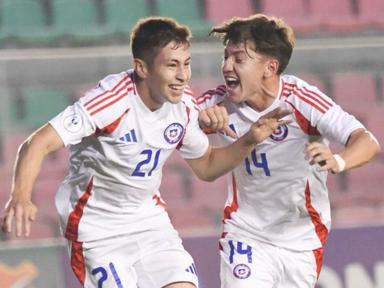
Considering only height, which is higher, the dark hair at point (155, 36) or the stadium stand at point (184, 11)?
the dark hair at point (155, 36)

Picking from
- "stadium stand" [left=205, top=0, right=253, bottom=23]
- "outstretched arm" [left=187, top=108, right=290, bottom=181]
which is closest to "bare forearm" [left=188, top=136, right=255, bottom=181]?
"outstretched arm" [left=187, top=108, right=290, bottom=181]

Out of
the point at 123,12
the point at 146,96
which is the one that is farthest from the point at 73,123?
the point at 123,12

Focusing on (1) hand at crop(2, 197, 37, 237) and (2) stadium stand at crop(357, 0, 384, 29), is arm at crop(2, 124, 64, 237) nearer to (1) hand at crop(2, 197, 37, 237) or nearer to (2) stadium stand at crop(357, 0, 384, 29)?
(1) hand at crop(2, 197, 37, 237)

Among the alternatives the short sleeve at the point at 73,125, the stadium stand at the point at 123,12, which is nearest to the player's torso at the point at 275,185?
the short sleeve at the point at 73,125

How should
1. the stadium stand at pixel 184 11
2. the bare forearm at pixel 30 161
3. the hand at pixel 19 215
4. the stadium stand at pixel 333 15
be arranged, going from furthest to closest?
the stadium stand at pixel 333 15 → the stadium stand at pixel 184 11 → the bare forearm at pixel 30 161 → the hand at pixel 19 215

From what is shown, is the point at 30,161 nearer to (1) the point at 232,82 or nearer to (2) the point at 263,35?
(1) the point at 232,82

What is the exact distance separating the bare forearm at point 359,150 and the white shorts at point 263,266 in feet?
2.23

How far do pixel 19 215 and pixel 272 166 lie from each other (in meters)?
1.36

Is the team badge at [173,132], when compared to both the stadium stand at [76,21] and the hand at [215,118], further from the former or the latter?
the stadium stand at [76,21]

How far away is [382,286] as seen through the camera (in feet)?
23.9

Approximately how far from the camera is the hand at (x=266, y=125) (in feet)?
16.4

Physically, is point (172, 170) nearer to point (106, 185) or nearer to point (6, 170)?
point (6, 170)

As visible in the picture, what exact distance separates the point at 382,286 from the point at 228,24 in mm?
2438

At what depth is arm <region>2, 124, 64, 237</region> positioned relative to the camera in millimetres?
4395
